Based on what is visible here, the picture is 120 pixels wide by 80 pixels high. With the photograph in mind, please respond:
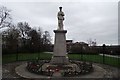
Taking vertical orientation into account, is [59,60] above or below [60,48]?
below

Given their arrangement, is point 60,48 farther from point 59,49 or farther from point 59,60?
point 59,60

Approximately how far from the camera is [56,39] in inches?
690

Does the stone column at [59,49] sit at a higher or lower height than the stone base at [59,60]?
higher

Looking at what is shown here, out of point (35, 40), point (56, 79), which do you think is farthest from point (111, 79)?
point (35, 40)

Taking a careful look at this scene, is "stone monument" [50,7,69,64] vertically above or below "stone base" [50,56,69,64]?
above

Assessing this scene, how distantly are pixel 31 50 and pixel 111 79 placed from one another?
24714 mm

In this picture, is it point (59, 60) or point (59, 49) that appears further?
point (59, 49)

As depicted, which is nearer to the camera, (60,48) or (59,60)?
(59,60)

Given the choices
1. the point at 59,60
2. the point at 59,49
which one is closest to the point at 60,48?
the point at 59,49

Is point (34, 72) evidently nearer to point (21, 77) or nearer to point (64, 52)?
point (21, 77)

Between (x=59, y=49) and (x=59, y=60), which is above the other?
(x=59, y=49)

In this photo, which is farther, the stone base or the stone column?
the stone column

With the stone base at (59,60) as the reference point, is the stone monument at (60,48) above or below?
above

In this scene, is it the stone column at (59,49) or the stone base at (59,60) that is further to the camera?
the stone column at (59,49)
